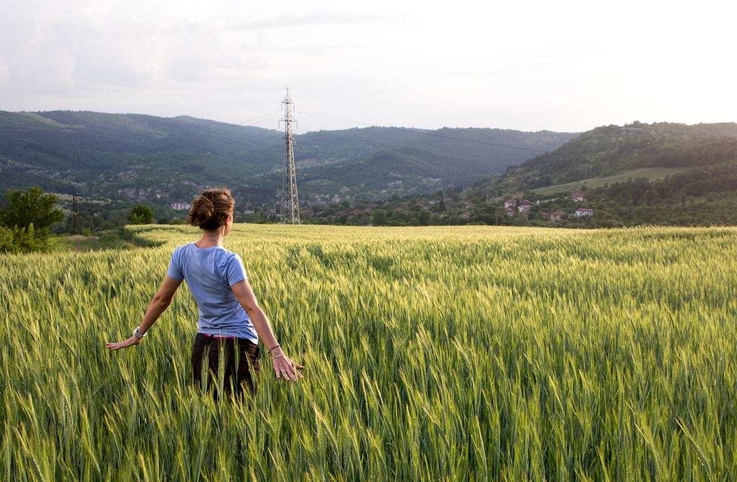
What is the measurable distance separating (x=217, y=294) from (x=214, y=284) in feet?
0.20

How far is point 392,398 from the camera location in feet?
8.07

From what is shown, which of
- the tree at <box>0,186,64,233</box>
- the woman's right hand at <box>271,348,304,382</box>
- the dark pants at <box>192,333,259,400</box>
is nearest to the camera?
the woman's right hand at <box>271,348,304,382</box>

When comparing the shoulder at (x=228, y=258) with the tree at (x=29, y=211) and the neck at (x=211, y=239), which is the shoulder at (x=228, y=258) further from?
the tree at (x=29, y=211)

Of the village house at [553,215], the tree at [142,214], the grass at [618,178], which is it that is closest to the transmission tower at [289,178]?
the tree at [142,214]

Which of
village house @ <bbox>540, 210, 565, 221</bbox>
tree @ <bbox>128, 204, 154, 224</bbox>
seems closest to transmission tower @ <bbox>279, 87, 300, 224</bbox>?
tree @ <bbox>128, 204, 154, 224</bbox>

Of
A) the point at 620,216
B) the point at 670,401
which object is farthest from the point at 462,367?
the point at 620,216

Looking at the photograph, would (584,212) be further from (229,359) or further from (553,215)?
(229,359)

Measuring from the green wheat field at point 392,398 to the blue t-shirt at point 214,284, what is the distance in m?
→ 0.28

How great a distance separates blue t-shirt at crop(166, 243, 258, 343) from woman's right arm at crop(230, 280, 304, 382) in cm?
8

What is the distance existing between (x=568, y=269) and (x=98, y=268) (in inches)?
263

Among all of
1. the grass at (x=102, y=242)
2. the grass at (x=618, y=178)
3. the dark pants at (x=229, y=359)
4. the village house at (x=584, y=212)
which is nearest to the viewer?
the dark pants at (x=229, y=359)

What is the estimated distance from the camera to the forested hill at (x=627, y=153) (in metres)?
113

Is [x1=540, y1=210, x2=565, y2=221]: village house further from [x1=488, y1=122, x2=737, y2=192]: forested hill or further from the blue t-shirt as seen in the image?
the blue t-shirt

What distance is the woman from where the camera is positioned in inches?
100
